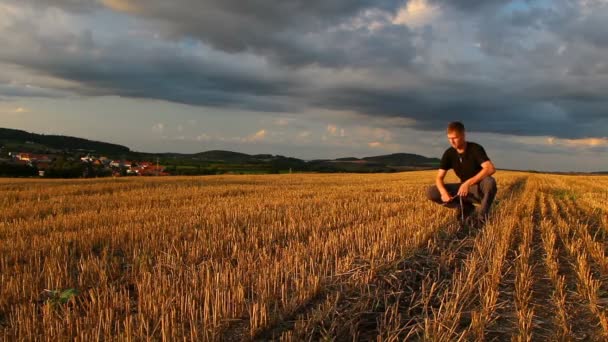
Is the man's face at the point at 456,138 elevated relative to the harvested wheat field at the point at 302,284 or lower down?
elevated

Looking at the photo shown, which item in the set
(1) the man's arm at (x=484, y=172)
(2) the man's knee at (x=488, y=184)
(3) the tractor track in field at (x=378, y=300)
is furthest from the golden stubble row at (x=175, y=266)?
(2) the man's knee at (x=488, y=184)

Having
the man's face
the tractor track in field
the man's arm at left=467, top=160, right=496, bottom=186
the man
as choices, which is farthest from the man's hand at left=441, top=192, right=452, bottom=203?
the tractor track in field

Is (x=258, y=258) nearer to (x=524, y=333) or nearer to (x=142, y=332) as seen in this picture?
(x=142, y=332)

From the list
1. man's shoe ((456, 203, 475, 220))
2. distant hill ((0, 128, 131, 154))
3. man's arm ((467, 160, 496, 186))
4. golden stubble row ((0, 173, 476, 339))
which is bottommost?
golden stubble row ((0, 173, 476, 339))

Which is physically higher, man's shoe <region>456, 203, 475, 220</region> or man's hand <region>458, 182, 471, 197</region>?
man's hand <region>458, 182, 471, 197</region>

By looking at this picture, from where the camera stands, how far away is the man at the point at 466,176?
8805 mm

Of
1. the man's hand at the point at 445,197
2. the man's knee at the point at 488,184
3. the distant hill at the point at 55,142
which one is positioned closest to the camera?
the man's hand at the point at 445,197

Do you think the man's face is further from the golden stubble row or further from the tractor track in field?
the tractor track in field

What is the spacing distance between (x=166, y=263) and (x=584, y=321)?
4.66 meters

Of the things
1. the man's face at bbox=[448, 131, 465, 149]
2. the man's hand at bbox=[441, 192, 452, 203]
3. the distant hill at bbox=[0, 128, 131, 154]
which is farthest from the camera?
the distant hill at bbox=[0, 128, 131, 154]

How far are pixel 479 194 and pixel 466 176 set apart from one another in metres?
0.45

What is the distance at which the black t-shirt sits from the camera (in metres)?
9.07

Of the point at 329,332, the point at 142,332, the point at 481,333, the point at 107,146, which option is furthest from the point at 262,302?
the point at 107,146

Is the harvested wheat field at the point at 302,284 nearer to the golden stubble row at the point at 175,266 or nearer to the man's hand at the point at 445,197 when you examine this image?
the golden stubble row at the point at 175,266
